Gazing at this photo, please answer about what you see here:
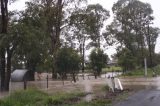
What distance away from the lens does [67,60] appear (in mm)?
55562

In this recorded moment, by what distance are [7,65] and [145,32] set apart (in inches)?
2923

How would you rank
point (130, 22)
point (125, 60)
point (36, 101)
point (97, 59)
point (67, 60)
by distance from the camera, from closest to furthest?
point (36, 101) < point (67, 60) < point (97, 59) < point (125, 60) < point (130, 22)

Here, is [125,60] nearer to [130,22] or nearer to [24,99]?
[130,22]

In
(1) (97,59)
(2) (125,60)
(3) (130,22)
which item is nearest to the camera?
(1) (97,59)

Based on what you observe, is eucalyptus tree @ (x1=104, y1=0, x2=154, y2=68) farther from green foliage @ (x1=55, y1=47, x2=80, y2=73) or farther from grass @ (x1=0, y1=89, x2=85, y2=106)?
grass @ (x1=0, y1=89, x2=85, y2=106)

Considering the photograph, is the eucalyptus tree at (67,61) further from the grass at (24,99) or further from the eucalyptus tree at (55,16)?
the grass at (24,99)

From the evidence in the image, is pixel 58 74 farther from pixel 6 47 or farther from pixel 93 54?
pixel 6 47

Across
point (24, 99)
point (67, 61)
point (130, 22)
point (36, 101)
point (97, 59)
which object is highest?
point (130, 22)

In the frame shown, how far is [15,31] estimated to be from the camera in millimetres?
30266

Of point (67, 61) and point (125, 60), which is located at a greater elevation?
point (125, 60)

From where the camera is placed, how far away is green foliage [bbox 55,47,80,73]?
55334mm

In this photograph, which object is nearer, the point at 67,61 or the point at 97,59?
the point at 67,61

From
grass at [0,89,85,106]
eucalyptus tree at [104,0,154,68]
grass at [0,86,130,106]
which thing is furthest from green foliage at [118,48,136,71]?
grass at [0,86,130,106]

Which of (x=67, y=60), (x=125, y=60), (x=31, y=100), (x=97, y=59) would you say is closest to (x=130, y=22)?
(x=125, y=60)
